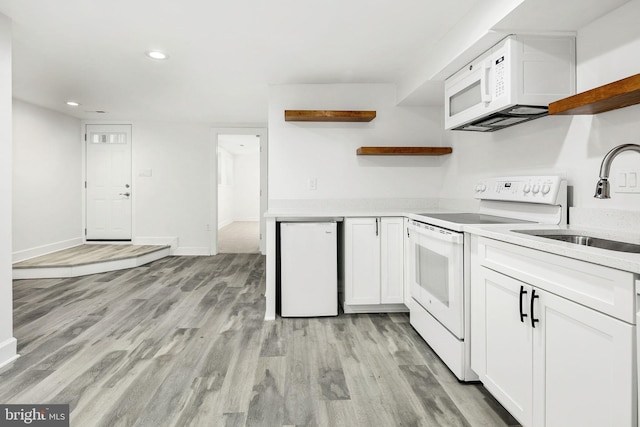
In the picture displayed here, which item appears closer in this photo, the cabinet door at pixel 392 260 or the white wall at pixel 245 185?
the cabinet door at pixel 392 260

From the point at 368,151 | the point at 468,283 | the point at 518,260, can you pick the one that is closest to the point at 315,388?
the point at 468,283

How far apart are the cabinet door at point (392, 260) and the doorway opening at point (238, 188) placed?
513cm

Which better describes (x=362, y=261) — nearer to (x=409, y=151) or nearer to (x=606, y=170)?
(x=409, y=151)

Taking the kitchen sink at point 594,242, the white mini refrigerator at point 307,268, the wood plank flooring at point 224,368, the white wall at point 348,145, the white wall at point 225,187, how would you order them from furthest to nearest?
the white wall at point 225,187
the white wall at point 348,145
the white mini refrigerator at point 307,268
the wood plank flooring at point 224,368
the kitchen sink at point 594,242

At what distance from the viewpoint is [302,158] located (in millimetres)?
3484

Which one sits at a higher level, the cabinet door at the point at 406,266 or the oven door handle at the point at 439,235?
the oven door handle at the point at 439,235

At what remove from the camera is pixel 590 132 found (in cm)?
174

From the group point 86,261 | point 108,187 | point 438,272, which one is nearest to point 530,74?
point 438,272

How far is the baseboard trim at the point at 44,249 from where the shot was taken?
14.7 ft

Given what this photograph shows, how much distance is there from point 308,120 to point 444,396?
8.30ft

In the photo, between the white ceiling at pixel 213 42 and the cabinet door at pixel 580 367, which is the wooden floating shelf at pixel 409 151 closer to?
the white ceiling at pixel 213 42

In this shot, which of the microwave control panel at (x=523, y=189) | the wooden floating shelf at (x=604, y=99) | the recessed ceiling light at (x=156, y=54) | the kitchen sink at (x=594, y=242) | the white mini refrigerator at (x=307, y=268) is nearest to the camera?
the wooden floating shelf at (x=604, y=99)

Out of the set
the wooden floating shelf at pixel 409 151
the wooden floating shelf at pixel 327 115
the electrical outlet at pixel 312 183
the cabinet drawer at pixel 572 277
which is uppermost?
the wooden floating shelf at pixel 327 115

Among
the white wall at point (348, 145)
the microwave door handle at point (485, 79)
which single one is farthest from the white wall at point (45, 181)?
the microwave door handle at point (485, 79)
